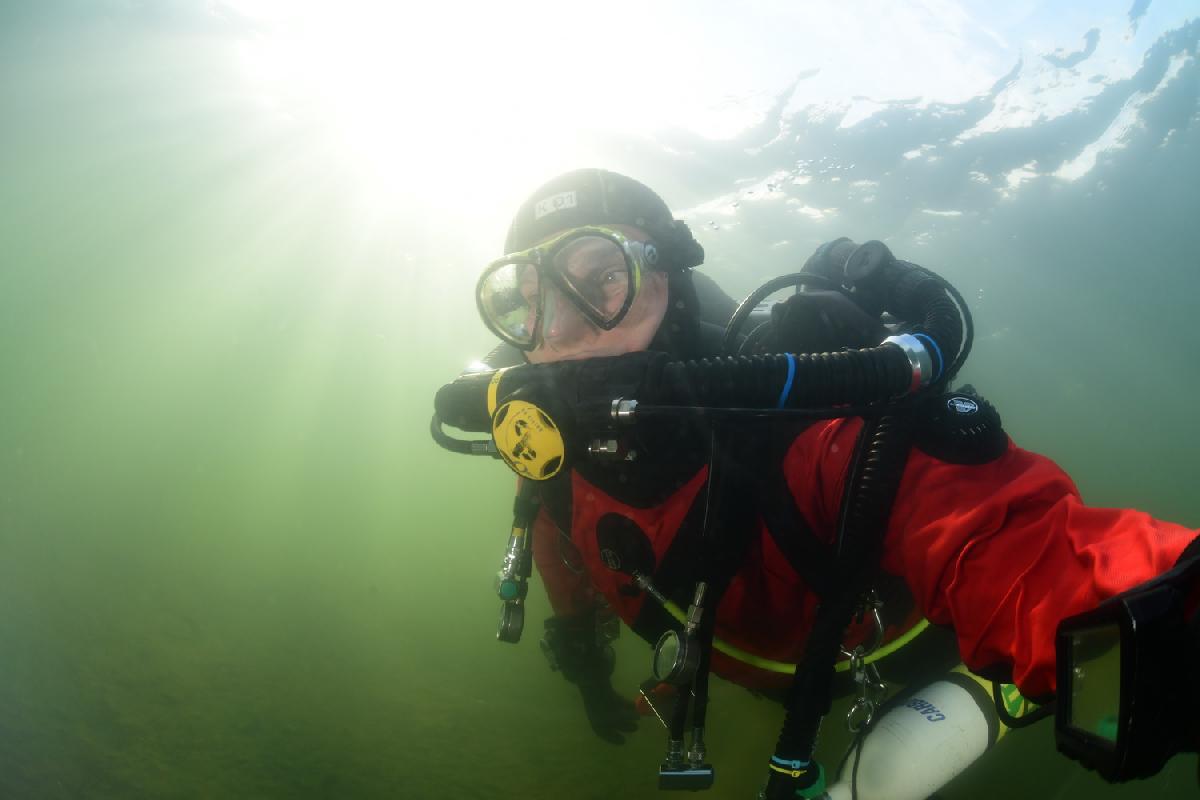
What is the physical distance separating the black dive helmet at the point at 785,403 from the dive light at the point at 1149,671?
2.37 ft

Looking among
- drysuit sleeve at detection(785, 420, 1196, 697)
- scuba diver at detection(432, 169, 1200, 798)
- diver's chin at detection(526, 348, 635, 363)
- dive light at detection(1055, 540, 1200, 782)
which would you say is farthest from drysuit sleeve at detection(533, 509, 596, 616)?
dive light at detection(1055, 540, 1200, 782)

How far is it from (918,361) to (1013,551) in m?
0.53

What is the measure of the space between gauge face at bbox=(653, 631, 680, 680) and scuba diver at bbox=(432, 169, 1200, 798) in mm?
25

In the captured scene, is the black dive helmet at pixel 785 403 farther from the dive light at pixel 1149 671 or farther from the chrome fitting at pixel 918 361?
the dive light at pixel 1149 671

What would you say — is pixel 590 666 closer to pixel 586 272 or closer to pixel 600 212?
pixel 586 272

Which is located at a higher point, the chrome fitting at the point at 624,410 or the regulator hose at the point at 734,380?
the regulator hose at the point at 734,380

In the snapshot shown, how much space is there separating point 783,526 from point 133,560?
14.7 metres

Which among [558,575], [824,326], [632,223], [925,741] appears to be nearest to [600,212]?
[632,223]

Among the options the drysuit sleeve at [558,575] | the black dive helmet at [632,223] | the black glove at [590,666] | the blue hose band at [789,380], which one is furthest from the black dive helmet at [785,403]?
the black glove at [590,666]

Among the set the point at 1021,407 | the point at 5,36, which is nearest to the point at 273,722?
the point at 5,36

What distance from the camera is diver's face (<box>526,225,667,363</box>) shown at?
2348mm

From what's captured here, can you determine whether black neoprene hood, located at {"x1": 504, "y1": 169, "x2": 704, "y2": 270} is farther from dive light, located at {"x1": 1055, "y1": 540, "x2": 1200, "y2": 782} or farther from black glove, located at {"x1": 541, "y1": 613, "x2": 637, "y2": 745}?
black glove, located at {"x1": 541, "y1": 613, "x2": 637, "y2": 745}

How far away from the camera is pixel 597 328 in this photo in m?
2.36

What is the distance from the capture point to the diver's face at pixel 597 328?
2.35m
